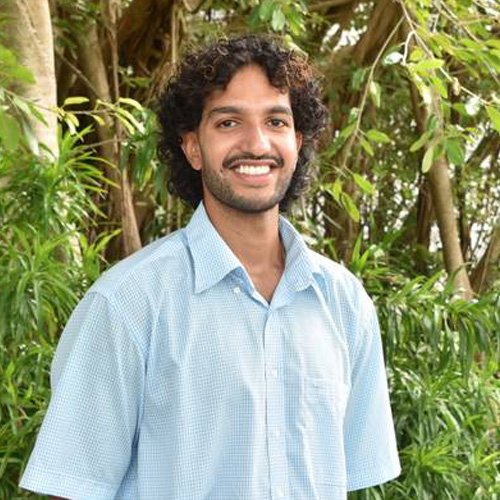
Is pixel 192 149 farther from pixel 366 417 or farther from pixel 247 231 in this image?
pixel 366 417

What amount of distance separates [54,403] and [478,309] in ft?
5.60

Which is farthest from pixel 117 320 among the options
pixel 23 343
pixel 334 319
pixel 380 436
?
pixel 23 343

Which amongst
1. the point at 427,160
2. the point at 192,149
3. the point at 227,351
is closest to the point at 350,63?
the point at 427,160

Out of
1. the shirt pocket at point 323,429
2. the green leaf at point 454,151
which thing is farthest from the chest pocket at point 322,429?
the green leaf at point 454,151

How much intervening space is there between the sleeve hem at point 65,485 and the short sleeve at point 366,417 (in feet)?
1.75

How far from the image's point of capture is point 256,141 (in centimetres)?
197

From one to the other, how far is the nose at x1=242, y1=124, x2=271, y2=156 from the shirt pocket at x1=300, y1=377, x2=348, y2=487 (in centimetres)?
39

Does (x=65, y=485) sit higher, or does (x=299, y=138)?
(x=299, y=138)

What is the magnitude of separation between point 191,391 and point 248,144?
425mm

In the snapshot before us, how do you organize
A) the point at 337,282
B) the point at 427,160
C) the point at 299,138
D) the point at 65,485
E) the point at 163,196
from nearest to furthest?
the point at 65,485 → the point at 337,282 → the point at 299,138 → the point at 427,160 → the point at 163,196

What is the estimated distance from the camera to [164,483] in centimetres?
185

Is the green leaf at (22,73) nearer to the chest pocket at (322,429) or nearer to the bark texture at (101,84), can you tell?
the chest pocket at (322,429)

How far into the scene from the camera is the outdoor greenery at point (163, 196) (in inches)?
111

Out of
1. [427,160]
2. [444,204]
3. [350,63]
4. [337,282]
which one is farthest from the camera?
[350,63]
